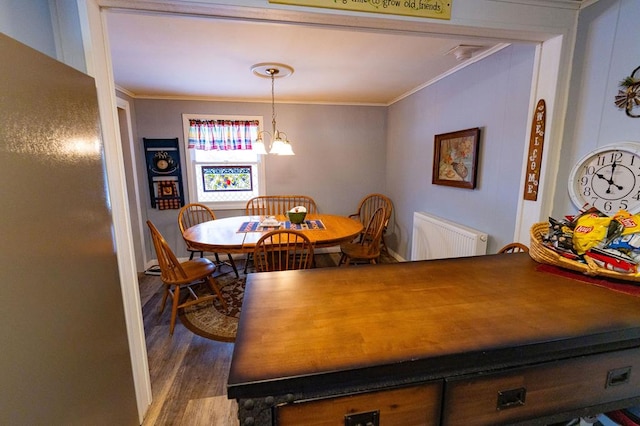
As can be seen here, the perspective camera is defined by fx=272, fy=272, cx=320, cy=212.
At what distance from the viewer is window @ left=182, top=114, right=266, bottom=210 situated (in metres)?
3.77

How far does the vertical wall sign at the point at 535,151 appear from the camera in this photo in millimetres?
1582

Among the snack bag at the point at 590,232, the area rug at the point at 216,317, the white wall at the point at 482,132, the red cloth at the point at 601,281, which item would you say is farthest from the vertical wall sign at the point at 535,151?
the area rug at the point at 216,317

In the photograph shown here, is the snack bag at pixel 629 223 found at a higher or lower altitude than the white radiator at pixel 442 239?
higher

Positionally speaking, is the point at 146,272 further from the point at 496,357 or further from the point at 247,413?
the point at 496,357

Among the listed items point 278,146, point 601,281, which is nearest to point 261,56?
point 278,146

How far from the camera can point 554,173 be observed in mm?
1578

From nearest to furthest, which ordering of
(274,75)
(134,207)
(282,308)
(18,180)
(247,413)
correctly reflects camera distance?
1. (247,413)
2. (18,180)
3. (282,308)
4. (274,75)
5. (134,207)

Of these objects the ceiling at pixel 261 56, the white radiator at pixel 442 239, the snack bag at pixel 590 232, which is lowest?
the white radiator at pixel 442 239

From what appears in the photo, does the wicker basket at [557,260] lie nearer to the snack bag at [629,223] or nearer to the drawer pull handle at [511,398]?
the snack bag at [629,223]

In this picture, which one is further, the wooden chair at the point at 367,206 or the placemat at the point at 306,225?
the wooden chair at the point at 367,206

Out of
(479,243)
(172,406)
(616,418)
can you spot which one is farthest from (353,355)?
(479,243)

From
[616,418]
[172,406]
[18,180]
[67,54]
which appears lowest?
[172,406]

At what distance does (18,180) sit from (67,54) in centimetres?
78

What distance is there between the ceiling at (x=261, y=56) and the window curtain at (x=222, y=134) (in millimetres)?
367
